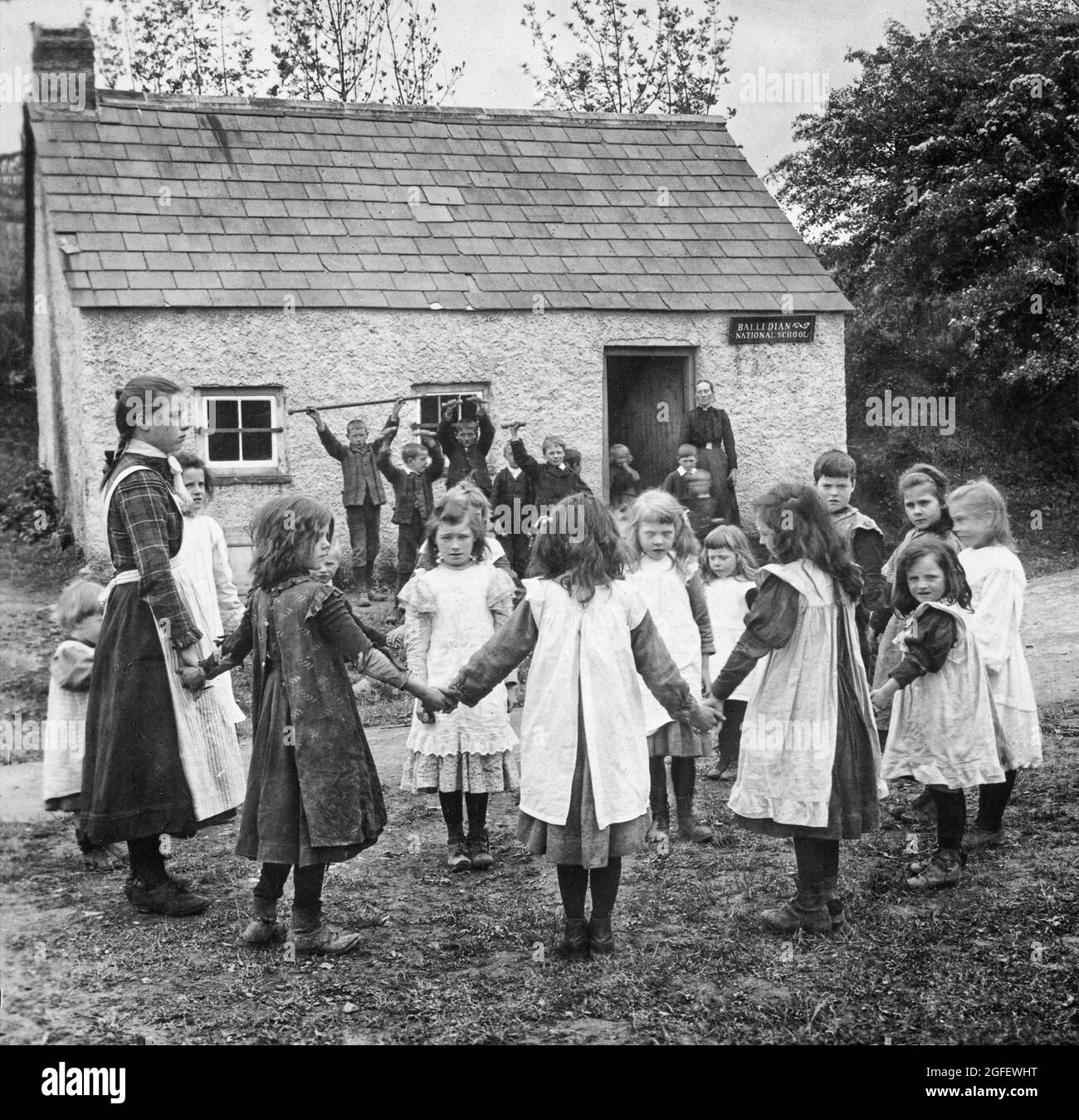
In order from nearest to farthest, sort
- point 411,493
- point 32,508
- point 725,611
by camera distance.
Result: 1. point 725,611
2. point 411,493
3. point 32,508

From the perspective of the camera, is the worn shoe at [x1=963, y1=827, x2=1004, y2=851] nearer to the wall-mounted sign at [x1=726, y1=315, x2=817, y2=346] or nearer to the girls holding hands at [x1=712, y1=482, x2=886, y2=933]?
the girls holding hands at [x1=712, y1=482, x2=886, y2=933]

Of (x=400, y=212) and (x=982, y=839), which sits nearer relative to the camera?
(x=982, y=839)

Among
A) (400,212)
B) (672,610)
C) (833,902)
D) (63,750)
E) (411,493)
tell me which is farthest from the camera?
(400,212)

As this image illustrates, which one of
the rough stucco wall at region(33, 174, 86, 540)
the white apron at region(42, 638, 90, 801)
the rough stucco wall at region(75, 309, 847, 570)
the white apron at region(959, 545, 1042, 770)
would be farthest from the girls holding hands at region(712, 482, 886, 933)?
the rough stucco wall at region(33, 174, 86, 540)

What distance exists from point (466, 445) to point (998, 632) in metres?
6.55

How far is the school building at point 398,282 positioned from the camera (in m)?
12.4

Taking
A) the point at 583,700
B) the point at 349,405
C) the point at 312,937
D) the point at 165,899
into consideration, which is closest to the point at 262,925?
the point at 312,937

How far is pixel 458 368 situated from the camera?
42.8 feet

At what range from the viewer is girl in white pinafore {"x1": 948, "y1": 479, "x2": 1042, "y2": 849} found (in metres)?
5.23

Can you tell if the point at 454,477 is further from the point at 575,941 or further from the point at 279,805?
the point at 575,941

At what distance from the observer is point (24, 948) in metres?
4.26

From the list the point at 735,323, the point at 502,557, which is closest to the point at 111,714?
the point at 502,557

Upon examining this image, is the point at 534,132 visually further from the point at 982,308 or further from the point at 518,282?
the point at 982,308

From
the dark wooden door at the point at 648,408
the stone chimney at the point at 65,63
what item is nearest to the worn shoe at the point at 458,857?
the dark wooden door at the point at 648,408
